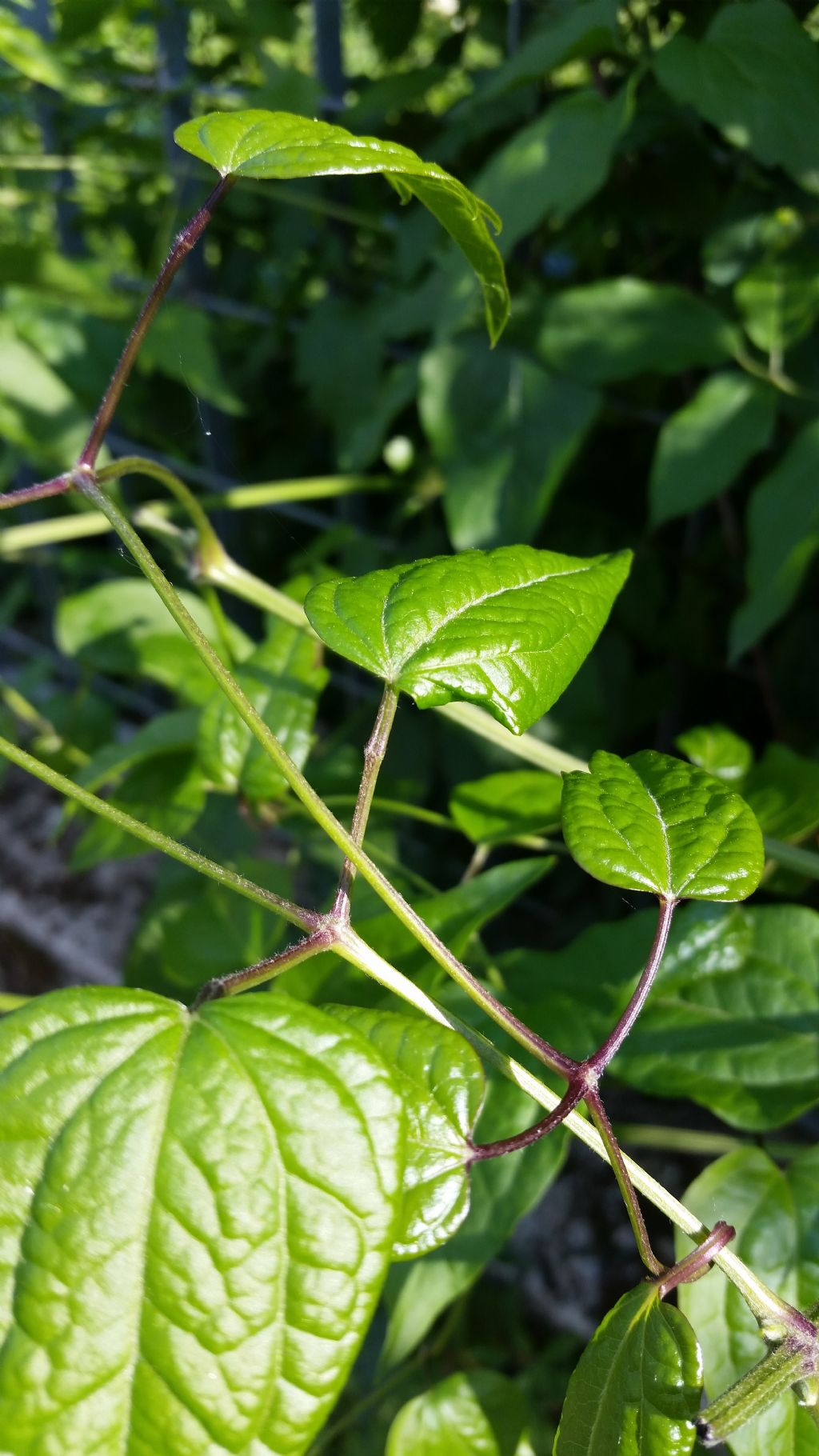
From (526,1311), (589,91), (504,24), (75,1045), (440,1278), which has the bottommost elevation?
(526,1311)

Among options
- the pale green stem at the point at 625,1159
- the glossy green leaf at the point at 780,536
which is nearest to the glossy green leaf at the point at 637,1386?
the pale green stem at the point at 625,1159

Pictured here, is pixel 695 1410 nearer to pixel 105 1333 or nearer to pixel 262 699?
pixel 105 1333

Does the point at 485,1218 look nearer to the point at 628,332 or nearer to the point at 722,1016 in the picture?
the point at 722,1016

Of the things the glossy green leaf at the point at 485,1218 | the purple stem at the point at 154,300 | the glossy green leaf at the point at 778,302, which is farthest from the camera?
the glossy green leaf at the point at 778,302

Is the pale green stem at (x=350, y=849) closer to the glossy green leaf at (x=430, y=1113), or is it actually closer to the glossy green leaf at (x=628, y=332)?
the glossy green leaf at (x=430, y=1113)

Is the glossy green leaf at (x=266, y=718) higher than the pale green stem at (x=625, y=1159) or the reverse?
higher

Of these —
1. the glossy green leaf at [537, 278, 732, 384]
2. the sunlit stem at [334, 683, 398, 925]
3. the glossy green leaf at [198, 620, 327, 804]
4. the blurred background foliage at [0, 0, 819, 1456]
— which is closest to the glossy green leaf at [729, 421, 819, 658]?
the blurred background foliage at [0, 0, 819, 1456]

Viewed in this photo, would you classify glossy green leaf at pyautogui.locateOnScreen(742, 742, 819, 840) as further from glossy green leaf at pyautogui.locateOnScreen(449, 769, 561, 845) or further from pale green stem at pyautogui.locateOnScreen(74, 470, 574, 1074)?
pale green stem at pyautogui.locateOnScreen(74, 470, 574, 1074)

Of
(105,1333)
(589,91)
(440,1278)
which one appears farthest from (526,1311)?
(589,91)
